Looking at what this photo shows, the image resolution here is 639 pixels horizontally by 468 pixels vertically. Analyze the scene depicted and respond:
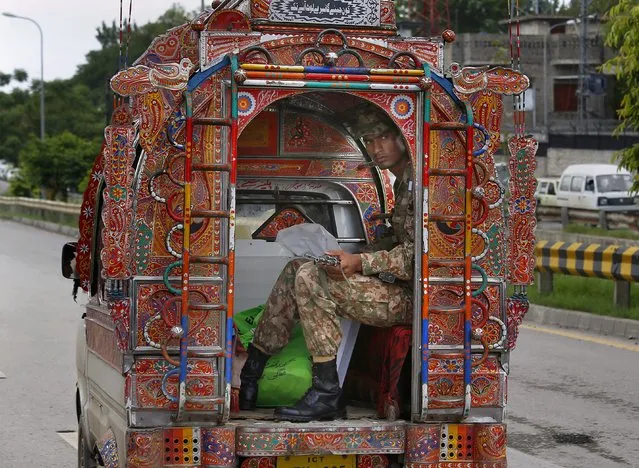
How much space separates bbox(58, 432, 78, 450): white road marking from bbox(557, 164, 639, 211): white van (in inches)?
1271

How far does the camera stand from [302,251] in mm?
6766

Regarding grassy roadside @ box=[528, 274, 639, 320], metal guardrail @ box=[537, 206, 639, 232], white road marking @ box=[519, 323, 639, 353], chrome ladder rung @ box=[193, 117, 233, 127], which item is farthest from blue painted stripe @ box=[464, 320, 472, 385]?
metal guardrail @ box=[537, 206, 639, 232]

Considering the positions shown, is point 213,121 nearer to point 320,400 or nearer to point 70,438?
point 320,400

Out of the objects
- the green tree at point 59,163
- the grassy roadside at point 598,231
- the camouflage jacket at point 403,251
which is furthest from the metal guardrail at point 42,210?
the camouflage jacket at point 403,251

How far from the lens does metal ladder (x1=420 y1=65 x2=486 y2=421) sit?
597 centimetres

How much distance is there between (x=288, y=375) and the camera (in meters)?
6.49

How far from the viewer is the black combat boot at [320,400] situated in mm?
6258

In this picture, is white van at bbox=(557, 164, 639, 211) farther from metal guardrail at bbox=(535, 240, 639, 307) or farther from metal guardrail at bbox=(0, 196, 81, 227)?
metal guardrail at bbox=(535, 240, 639, 307)

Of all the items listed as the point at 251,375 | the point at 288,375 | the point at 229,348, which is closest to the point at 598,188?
the point at 251,375

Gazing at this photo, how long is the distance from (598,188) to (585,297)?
2516 cm

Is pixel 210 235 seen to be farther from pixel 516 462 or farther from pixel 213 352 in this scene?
pixel 516 462

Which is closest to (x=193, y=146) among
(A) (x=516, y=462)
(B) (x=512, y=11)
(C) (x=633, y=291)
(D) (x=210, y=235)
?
(D) (x=210, y=235)

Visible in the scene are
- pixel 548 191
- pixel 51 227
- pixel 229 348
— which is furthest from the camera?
pixel 548 191

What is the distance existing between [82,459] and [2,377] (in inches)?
192
